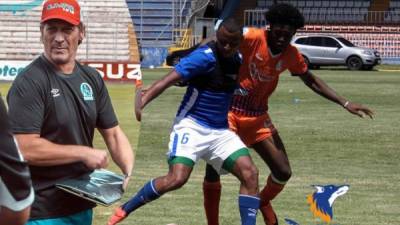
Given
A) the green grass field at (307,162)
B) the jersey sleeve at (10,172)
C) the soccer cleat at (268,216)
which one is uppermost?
the jersey sleeve at (10,172)

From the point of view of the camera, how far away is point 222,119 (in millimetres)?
7914

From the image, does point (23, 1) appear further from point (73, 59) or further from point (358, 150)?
point (73, 59)

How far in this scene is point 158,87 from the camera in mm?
7559

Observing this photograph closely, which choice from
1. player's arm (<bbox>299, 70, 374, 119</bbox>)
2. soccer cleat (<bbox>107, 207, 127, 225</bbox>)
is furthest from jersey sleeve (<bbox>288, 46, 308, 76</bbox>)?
soccer cleat (<bbox>107, 207, 127, 225</bbox>)

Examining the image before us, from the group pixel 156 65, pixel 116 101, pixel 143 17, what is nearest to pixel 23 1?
pixel 156 65

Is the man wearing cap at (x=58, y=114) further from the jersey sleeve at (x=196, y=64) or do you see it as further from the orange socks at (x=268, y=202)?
the orange socks at (x=268, y=202)

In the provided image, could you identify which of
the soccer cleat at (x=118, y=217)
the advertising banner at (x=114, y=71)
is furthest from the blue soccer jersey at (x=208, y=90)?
the advertising banner at (x=114, y=71)

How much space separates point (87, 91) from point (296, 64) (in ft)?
14.2

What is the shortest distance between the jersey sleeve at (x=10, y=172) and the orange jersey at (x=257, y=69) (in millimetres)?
5529

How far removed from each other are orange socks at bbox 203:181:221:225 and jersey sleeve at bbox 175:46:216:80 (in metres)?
1.20

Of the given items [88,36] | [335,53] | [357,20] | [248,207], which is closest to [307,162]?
[248,207]

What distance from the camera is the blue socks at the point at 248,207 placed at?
7785 millimetres

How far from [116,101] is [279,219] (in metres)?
Answer: 5.84

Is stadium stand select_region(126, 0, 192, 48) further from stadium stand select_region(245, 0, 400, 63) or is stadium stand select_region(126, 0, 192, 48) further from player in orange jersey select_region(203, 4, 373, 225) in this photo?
player in orange jersey select_region(203, 4, 373, 225)
